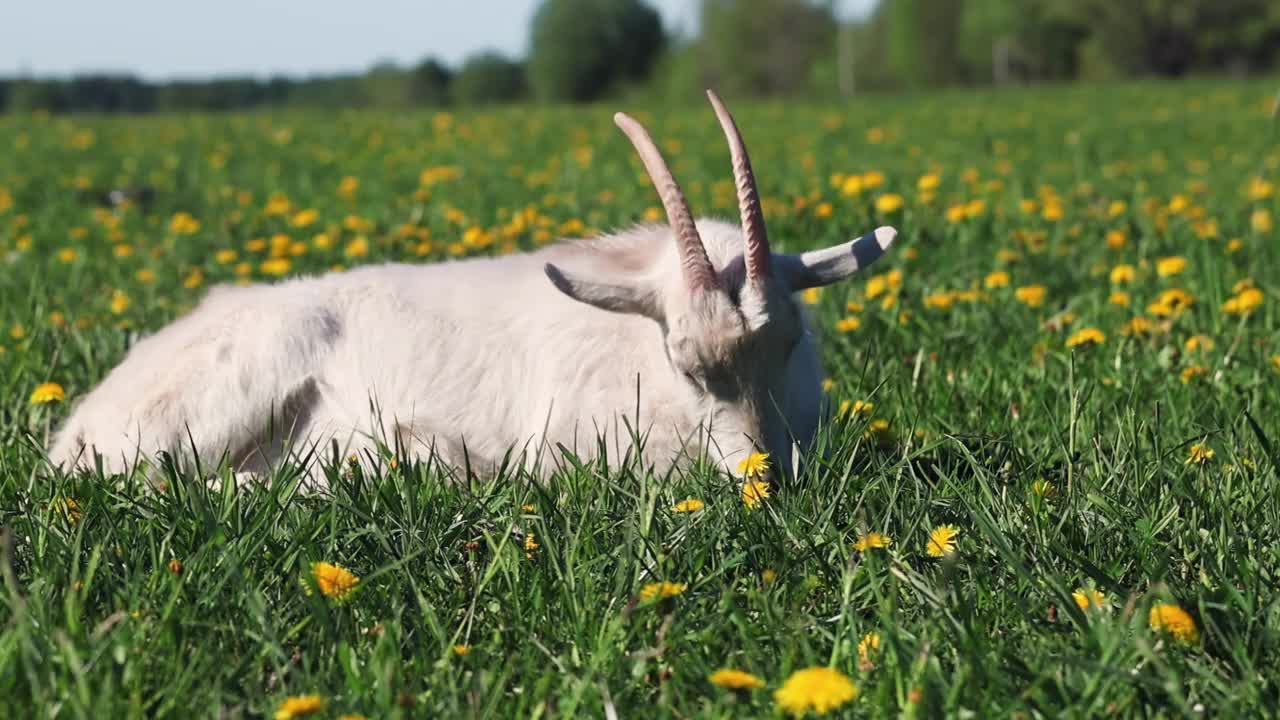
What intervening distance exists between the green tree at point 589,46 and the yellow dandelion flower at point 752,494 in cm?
8664

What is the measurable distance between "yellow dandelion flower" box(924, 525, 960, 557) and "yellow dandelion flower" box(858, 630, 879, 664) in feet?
1.17

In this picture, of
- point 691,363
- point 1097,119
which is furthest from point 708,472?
point 1097,119

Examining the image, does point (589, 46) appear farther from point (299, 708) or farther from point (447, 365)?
point (299, 708)

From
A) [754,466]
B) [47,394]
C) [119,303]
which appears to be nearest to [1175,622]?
[754,466]

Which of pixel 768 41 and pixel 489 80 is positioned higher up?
pixel 768 41

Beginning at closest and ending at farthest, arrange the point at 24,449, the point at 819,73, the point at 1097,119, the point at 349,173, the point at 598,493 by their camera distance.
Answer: the point at 598,493
the point at 24,449
the point at 349,173
the point at 1097,119
the point at 819,73

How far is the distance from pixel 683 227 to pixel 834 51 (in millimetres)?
83938

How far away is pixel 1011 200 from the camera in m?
8.21

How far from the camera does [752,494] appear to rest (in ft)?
9.45

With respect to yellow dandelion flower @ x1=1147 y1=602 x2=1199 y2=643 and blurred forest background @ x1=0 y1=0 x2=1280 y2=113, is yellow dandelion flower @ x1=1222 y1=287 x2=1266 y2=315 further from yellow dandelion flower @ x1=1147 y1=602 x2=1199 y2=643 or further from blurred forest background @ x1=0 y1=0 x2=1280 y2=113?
blurred forest background @ x1=0 y1=0 x2=1280 y2=113

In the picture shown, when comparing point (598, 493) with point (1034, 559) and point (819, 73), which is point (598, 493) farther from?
point (819, 73)

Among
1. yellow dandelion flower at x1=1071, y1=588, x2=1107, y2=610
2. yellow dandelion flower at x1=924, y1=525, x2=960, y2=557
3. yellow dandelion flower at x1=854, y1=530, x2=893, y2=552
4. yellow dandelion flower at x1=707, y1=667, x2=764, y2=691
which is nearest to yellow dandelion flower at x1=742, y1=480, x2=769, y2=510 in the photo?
yellow dandelion flower at x1=854, y1=530, x2=893, y2=552

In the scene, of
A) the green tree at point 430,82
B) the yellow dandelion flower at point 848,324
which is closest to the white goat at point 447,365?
the yellow dandelion flower at point 848,324

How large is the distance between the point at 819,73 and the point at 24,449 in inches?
3007
